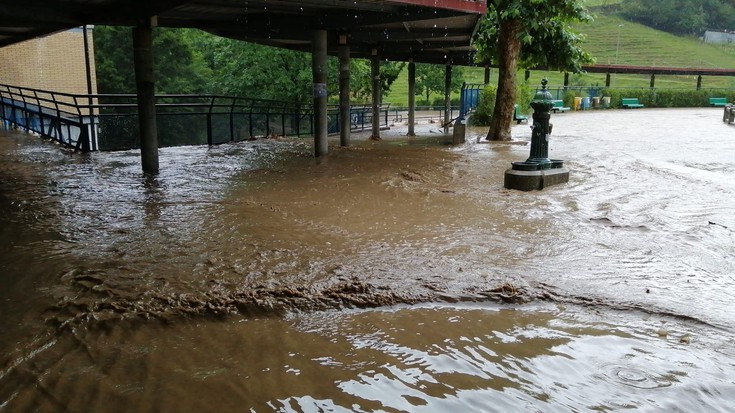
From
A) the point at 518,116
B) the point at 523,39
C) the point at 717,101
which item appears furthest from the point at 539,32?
the point at 717,101

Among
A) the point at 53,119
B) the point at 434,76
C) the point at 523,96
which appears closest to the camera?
the point at 53,119

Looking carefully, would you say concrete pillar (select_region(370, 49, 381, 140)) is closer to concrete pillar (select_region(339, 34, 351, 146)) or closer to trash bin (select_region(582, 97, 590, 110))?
concrete pillar (select_region(339, 34, 351, 146))

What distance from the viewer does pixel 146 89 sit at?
10797mm

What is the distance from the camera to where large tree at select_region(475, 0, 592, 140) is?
53.1 feet

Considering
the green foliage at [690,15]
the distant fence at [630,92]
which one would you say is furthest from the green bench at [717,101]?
the green foliage at [690,15]

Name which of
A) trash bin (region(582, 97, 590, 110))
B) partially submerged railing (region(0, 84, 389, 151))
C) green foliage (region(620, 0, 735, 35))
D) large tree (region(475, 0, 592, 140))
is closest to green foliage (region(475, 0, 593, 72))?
large tree (region(475, 0, 592, 140))

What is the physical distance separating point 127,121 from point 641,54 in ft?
269

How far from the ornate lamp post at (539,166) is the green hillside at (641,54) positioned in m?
57.7

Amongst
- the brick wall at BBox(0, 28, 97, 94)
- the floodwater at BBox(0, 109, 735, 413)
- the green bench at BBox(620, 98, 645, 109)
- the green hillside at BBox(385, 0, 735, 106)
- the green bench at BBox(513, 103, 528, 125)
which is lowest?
the floodwater at BBox(0, 109, 735, 413)

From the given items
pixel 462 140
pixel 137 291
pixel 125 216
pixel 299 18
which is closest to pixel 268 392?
pixel 137 291

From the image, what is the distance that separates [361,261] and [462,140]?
13261 millimetres

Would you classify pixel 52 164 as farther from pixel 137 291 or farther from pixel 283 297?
pixel 283 297

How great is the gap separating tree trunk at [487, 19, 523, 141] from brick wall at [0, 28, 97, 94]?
1493 cm

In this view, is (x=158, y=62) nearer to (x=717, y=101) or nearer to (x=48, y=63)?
(x=48, y=63)
